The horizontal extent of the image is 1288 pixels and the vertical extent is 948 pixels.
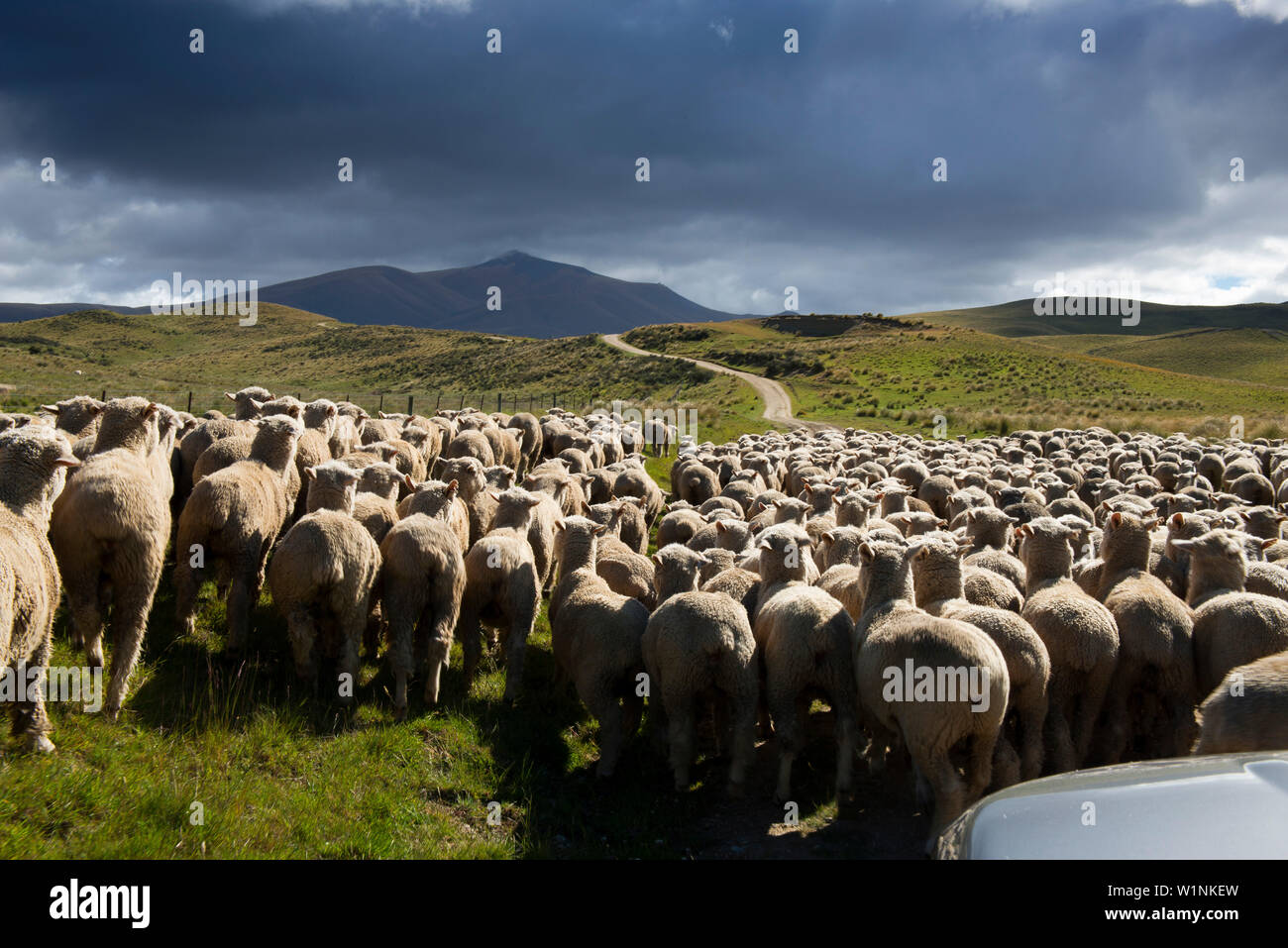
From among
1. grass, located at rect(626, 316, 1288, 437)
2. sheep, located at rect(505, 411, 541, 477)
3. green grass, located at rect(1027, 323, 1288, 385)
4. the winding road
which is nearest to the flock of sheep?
sheep, located at rect(505, 411, 541, 477)

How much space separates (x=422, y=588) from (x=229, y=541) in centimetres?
200

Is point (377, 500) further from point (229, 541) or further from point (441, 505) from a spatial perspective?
point (229, 541)

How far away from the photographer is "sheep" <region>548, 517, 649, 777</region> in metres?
7.12

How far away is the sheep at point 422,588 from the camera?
23.9 feet

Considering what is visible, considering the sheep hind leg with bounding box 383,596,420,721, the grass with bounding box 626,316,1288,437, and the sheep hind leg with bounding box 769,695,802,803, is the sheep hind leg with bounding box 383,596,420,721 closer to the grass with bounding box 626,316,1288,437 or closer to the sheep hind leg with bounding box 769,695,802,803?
the sheep hind leg with bounding box 769,695,802,803

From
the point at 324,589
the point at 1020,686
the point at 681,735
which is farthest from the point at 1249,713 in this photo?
the point at 324,589

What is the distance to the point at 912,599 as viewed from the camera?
7.12m

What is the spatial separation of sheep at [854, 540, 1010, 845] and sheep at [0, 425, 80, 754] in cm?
601

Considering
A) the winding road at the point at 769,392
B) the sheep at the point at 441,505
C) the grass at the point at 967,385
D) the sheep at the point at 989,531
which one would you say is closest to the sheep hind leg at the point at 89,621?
the sheep at the point at 441,505

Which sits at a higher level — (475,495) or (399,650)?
(475,495)

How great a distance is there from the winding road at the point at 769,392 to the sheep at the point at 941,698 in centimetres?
3275

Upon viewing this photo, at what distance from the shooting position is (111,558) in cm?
606

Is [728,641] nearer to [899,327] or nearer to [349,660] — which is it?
[349,660]
